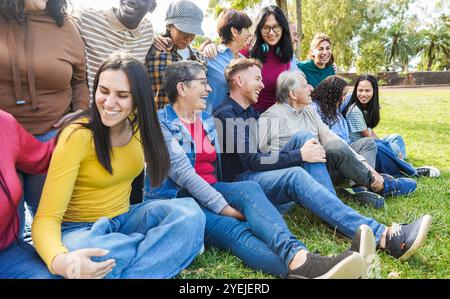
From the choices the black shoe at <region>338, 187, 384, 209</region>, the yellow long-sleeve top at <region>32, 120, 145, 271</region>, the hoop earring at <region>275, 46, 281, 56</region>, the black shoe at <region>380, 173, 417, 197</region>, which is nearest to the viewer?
the yellow long-sleeve top at <region>32, 120, 145, 271</region>

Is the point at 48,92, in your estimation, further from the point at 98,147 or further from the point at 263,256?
the point at 263,256

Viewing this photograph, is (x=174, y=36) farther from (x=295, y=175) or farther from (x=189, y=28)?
(x=295, y=175)

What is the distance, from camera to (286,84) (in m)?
3.93

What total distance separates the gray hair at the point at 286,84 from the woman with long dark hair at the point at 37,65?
5.75 feet

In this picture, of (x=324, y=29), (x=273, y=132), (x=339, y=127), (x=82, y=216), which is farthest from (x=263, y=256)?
(x=324, y=29)

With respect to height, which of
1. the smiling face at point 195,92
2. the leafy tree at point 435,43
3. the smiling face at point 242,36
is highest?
the leafy tree at point 435,43

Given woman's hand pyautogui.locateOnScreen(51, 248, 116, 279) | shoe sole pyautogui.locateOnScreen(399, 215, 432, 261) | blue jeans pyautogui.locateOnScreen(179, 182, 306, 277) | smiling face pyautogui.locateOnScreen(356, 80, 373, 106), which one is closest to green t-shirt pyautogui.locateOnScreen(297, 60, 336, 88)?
smiling face pyautogui.locateOnScreen(356, 80, 373, 106)

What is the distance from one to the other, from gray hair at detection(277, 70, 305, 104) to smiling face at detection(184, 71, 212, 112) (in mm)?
990

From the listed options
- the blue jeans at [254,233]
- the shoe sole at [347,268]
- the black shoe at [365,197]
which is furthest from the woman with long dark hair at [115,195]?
the black shoe at [365,197]

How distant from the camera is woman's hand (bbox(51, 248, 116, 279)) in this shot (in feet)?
6.86

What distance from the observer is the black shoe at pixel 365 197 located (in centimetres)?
386

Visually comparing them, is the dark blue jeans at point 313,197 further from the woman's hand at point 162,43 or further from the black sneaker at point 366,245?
the woman's hand at point 162,43

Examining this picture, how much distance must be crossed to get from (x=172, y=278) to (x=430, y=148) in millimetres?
6034

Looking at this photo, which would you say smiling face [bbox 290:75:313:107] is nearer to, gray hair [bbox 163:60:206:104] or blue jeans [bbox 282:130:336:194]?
blue jeans [bbox 282:130:336:194]
